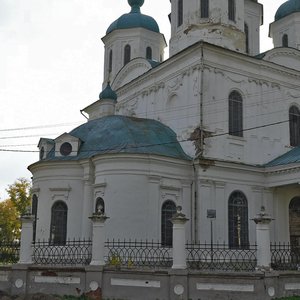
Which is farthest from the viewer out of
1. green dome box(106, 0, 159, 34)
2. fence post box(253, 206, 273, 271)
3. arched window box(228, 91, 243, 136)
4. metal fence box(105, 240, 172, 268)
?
green dome box(106, 0, 159, 34)

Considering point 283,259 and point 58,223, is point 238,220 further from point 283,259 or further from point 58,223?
point 58,223

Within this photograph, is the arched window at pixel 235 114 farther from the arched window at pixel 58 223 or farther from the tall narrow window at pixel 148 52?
the tall narrow window at pixel 148 52

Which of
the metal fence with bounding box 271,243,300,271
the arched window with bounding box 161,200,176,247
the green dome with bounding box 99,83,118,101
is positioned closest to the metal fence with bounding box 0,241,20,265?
the arched window with bounding box 161,200,176,247

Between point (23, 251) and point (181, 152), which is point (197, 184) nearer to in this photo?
point (181, 152)

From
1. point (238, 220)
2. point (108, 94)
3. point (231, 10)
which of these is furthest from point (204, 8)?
point (238, 220)

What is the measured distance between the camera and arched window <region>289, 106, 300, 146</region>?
2219 cm

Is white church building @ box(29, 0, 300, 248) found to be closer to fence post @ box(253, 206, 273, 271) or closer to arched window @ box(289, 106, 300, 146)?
arched window @ box(289, 106, 300, 146)

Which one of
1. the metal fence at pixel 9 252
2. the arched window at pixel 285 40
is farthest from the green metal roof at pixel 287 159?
the metal fence at pixel 9 252

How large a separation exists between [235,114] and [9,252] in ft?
36.4

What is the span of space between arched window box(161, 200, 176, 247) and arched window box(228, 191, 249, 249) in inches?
100

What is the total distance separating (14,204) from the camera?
42156mm

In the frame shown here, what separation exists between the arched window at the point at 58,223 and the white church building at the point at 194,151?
0.04 meters

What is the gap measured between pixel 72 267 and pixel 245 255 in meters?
8.61

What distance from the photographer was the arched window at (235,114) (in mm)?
20445
